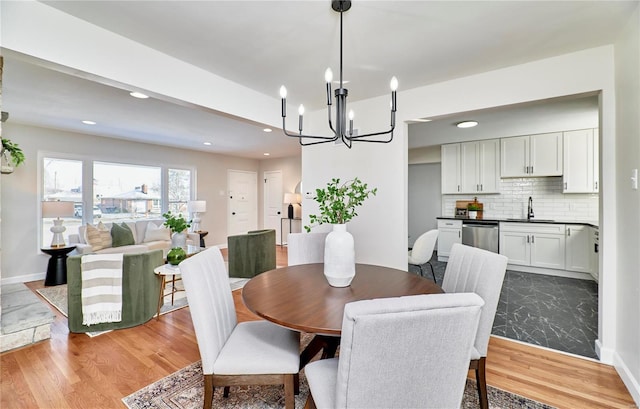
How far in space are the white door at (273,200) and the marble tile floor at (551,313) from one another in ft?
15.0

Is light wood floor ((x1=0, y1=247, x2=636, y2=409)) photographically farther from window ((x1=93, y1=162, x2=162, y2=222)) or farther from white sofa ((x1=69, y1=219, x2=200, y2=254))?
window ((x1=93, y1=162, x2=162, y2=222))

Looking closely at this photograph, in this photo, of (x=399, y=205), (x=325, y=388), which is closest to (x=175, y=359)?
(x=325, y=388)

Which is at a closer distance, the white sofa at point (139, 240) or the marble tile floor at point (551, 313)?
the marble tile floor at point (551, 313)

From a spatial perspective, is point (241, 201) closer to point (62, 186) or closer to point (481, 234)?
point (62, 186)

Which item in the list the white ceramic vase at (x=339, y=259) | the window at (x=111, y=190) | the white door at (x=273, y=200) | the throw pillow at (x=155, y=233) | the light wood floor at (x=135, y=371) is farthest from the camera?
the white door at (x=273, y=200)

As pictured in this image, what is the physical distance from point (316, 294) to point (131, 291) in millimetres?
2149

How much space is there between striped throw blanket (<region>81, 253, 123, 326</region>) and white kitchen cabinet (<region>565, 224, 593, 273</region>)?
19.1ft

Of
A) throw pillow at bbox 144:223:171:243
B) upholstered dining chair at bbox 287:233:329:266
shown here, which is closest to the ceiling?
upholstered dining chair at bbox 287:233:329:266

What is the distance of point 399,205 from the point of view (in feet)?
9.85

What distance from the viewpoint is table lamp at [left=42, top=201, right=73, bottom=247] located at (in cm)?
400

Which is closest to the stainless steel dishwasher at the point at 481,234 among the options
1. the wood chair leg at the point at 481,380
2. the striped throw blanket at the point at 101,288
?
the wood chair leg at the point at 481,380

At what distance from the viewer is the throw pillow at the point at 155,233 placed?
5.25 m

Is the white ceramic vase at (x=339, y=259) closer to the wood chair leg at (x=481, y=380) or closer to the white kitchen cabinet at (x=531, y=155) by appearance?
the wood chair leg at (x=481, y=380)

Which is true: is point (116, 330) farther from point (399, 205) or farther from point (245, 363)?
point (399, 205)
